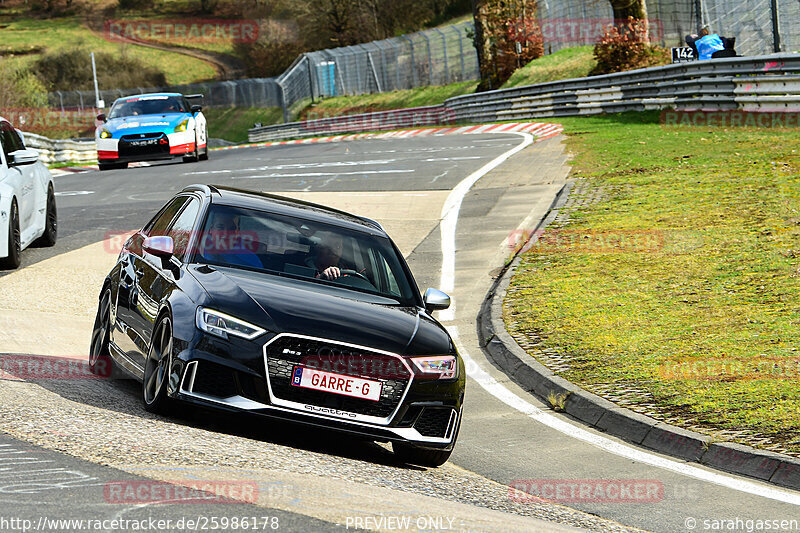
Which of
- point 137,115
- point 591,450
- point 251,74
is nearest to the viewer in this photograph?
point 591,450

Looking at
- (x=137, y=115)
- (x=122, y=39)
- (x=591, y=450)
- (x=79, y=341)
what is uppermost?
(x=122, y=39)

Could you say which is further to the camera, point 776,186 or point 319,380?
point 776,186

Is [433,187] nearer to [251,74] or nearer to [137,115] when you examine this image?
[137,115]

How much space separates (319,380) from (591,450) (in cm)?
244

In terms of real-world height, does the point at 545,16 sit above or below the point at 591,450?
above


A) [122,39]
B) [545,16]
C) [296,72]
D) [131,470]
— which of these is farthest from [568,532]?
[122,39]

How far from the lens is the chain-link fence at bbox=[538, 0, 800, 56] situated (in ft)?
92.5

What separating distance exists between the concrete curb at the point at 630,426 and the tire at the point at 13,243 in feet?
18.8

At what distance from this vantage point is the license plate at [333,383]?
6.52m

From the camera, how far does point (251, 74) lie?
104 metres

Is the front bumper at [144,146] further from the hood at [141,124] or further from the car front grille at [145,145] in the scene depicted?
the hood at [141,124]

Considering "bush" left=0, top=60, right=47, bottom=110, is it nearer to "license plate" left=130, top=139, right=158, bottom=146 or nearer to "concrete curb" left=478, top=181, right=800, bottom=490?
"license plate" left=130, top=139, right=158, bottom=146

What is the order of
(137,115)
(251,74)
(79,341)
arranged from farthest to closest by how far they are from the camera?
(251,74) → (137,115) → (79,341)

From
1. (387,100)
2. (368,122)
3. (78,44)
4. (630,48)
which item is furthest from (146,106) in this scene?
(78,44)
